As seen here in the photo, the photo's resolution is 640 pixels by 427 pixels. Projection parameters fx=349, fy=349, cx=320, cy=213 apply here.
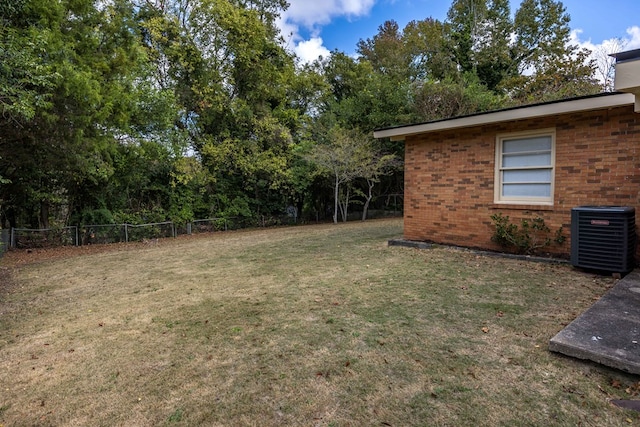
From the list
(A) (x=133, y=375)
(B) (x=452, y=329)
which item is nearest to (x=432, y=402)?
(B) (x=452, y=329)

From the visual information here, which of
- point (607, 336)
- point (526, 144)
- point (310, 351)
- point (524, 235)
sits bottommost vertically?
point (310, 351)

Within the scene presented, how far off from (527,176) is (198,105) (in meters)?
12.7

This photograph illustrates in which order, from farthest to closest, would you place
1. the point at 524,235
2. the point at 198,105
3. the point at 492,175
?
the point at 198,105 < the point at 492,175 < the point at 524,235

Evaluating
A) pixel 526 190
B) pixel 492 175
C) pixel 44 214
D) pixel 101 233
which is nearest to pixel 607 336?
pixel 526 190

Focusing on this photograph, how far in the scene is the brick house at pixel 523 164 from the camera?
540 cm

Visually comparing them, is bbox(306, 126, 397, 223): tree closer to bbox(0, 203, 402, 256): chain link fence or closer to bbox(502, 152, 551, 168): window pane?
bbox(0, 203, 402, 256): chain link fence

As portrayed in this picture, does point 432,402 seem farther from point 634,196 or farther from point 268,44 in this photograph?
point 268,44

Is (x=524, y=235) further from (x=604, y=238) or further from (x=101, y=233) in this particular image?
(x=101, y=233)

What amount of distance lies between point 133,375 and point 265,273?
337cm

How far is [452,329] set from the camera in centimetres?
334

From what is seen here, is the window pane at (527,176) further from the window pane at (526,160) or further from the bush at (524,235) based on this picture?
the bush at (524,235)

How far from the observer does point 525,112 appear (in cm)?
603

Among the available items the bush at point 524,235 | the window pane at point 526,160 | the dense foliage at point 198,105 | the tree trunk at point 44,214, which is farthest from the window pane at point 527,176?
the tree trunk at point 44,214

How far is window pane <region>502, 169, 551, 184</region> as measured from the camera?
6.24 metres
